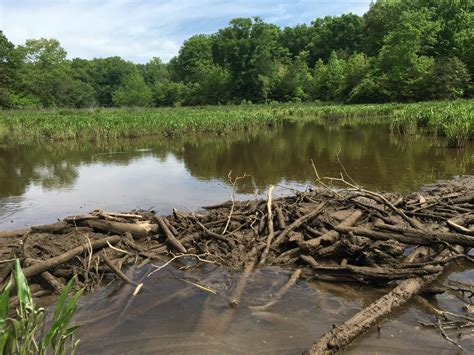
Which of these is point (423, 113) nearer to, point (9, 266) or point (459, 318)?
point (459, 318)

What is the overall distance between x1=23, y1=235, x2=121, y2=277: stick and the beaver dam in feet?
0.04

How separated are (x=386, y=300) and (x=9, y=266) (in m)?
4.36

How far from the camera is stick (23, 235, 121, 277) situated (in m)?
4.73

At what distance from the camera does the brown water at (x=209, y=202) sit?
389 centimetres

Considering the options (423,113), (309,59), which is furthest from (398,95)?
(309,59)

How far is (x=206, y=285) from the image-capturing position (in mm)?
5027

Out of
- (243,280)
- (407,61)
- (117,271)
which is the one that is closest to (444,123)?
(243,280)

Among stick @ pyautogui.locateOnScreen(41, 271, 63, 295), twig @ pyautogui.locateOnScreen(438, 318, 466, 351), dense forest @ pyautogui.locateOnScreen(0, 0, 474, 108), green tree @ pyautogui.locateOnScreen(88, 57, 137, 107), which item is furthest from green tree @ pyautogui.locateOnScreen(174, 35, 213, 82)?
twig @ pyautogui.locateOnScreen(438, 318, 466, 351)

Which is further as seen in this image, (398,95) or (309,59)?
(309,59)

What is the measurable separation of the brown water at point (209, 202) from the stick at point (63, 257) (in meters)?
0.60

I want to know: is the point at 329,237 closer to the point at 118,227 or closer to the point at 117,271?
the point at 117,271

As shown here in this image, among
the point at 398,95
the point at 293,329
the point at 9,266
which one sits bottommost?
the point at 293,329

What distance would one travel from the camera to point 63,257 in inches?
196

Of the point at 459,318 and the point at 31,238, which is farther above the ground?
the point at 31,238
